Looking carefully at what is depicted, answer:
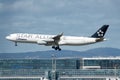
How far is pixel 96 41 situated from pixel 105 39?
682 centimetres

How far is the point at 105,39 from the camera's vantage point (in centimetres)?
19300

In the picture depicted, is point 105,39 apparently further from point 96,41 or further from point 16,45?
point 16,45

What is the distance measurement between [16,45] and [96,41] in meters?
25.0

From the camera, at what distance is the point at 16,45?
7864 inches

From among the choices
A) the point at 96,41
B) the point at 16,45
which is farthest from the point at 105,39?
the point at 16,45

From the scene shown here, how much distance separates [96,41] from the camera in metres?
199

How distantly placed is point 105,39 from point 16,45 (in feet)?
92.7
